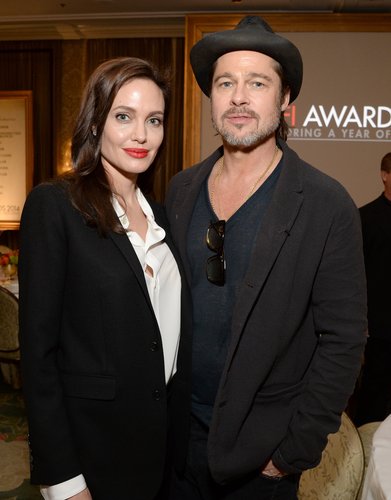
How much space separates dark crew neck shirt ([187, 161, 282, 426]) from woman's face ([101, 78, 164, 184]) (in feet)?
1.08

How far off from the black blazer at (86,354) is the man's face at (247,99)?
1.81 ft

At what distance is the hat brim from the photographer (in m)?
1.68

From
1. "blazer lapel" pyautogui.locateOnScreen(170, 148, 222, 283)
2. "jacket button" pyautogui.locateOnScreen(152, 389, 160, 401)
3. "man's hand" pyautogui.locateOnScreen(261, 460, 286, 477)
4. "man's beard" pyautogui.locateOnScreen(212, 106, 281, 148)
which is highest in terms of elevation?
"man's beard" pyautogui.locateOnScreen(212, 106, 281, 148)

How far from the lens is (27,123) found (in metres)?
7.23

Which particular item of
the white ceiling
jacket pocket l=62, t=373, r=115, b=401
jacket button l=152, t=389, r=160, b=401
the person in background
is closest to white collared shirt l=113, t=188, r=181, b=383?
jacket button l=152, t=389, r=160, b=401

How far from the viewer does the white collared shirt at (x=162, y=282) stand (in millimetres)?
1567

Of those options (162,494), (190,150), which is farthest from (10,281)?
(162,494)

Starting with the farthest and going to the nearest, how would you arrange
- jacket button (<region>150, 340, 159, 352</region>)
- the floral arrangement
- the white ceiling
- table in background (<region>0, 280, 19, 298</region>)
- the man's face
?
the white ceiling
the floral arrangement
table in background (<region>0, 280, 19, 298</region>)
the man's face
jacket button (<region>150, 340, 159, 352</region>)

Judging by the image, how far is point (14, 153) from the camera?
7367 millimetres

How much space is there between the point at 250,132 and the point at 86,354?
2.78 ft

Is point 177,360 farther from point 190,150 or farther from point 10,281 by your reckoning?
point 190,150

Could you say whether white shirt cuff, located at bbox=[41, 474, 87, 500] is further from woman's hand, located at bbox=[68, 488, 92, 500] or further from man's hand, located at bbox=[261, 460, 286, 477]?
man's hand, located at bbox=[261, 460, 286, 477]

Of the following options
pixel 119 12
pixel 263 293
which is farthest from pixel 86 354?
pixel 119 12

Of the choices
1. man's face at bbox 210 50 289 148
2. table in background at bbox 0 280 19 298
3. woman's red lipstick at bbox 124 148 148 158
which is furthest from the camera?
table in background at bbox 0 280 19 298
